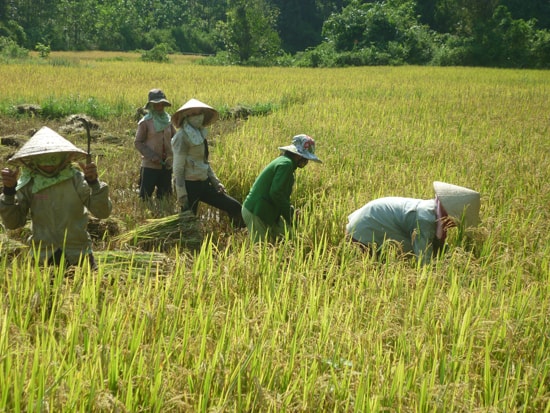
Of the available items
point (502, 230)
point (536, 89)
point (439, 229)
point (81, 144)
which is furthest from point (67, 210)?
point (536, 89)

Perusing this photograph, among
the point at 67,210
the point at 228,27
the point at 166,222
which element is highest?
the point at 228,27

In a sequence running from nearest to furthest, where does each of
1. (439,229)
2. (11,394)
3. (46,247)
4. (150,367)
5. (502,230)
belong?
(11,394) < (150,367) < (46,247) < (439,229) < (502,230)

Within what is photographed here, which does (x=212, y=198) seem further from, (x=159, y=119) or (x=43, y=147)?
(x=43, y=147)

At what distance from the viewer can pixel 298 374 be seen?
6.79 feet

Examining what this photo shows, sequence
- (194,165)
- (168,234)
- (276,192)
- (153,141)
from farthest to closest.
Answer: (153,141) → (194,165) → (168,234) → (276,192)

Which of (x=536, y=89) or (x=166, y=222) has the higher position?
(x=536, y=89)

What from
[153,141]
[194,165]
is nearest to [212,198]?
[194,165]

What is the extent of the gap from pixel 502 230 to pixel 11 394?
10.4ft

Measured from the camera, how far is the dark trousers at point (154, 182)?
5234 mm

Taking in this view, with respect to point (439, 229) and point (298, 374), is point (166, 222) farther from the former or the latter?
point (298, 374)

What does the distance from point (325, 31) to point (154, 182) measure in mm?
30919

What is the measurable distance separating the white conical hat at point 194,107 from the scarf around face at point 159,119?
1.22ft

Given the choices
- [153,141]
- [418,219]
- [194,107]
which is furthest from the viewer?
[153,141]

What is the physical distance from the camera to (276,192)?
13.1 ft
